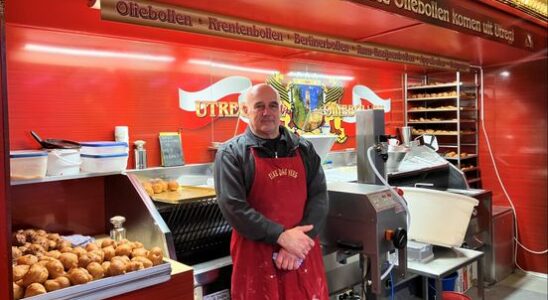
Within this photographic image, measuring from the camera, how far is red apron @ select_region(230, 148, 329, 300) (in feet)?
7.04

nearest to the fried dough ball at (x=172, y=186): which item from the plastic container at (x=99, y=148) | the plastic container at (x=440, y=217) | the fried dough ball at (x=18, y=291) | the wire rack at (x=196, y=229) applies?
the wire rack at (x=196, y=229)

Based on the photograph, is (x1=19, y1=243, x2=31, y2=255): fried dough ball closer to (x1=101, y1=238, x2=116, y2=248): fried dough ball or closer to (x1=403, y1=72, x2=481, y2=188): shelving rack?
(x1=101, y1=238, x2=116, y2=248): fried dough ball

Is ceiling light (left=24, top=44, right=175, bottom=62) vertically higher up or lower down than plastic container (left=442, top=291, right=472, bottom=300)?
higher up

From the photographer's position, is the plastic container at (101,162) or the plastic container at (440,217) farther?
the plastic container at (440,217)

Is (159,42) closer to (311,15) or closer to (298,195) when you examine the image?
(311,15)

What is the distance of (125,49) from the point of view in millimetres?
3293

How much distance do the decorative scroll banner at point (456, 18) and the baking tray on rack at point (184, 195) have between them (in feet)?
4.81

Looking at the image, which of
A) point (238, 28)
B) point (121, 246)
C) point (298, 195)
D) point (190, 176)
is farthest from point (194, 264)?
point (238, 28)

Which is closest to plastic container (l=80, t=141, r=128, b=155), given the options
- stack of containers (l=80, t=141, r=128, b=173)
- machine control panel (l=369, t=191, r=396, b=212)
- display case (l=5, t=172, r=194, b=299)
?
stack of containers (l=80, t=141, r=128, b=173)

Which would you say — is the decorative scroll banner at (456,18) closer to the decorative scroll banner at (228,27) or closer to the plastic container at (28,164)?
the decorative scroll banner at (228,27)

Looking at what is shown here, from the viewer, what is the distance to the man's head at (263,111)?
223 centimetres

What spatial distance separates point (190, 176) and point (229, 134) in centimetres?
68

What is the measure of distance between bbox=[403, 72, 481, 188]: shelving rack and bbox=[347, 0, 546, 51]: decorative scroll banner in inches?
58.2

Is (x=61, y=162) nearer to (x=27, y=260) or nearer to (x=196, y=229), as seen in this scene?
(x=27, y=260)
